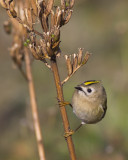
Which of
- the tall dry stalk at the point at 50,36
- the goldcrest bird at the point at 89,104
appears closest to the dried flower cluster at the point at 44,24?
the tall dry stalk at the point at 50,36

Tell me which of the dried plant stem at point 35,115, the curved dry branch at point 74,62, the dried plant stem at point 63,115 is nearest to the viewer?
the dried plant stem at point 63,115

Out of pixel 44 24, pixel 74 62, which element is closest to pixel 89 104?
pixel 74 62

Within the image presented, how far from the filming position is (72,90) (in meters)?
6.06

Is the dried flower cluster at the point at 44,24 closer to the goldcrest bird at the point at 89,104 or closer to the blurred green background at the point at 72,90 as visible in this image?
the blurred green background at the point at 72,90

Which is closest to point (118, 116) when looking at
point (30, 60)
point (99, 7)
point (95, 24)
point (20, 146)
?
point (20, 146)

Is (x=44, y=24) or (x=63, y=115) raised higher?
(x=44, y=24)

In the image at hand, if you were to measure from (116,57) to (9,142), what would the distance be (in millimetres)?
3856

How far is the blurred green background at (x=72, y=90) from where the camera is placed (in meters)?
4.84

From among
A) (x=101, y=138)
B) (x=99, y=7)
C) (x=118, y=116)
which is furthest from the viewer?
(x=99, y=7)

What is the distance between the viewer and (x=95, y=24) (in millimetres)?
10156

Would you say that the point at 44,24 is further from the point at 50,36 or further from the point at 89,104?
the point at 89,104

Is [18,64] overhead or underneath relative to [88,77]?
underneath

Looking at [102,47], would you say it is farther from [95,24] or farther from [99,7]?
[99,7]

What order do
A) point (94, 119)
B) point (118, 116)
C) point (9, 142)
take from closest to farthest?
point (94, 119) → point (118, 116) → point (9, 142)
